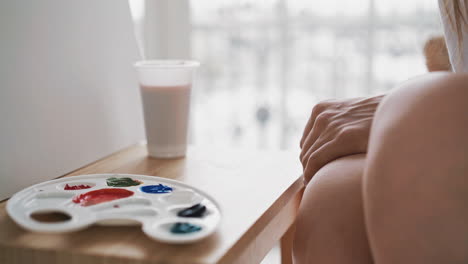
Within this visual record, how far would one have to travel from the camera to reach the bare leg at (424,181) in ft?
2.57

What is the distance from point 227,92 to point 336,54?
18.8 inches

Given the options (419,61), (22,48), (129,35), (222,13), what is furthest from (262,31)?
(22,48)

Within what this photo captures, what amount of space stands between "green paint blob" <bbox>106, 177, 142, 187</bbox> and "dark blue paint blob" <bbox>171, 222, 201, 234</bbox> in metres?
0.23

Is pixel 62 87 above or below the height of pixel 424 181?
above

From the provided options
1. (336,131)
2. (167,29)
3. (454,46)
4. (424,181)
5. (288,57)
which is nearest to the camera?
(424,181)

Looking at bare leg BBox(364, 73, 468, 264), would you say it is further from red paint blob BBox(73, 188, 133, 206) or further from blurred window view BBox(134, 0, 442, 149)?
blurred window view BBox(134, 0, 442, 149)

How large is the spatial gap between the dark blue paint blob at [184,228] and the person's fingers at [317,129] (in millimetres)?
377

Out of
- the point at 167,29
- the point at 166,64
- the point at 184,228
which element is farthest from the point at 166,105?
the point at 167,29

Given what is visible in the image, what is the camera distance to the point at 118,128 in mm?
1479

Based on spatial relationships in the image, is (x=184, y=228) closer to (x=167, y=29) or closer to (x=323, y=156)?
(x=323, y=156)

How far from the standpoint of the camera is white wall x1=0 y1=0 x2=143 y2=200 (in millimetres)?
1098

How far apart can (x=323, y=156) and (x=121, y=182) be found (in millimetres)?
383

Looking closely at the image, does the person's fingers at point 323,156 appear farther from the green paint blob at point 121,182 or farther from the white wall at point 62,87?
the white wall at point 62,87

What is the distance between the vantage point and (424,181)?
0.79m
